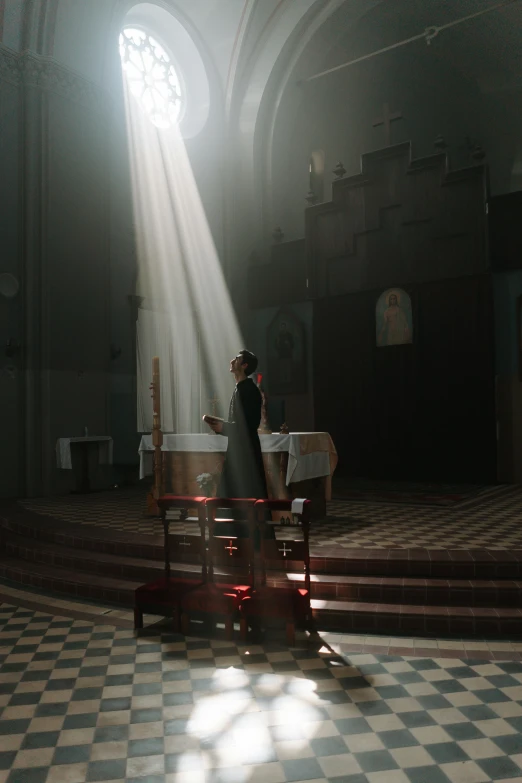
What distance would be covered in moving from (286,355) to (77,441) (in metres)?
5.38

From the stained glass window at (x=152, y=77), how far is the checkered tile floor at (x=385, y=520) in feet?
26.4

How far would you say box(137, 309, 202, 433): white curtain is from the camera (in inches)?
476

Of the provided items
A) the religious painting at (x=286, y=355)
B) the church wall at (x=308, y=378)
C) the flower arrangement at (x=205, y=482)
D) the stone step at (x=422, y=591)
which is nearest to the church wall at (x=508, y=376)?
the church wall at (x=308, y=378)

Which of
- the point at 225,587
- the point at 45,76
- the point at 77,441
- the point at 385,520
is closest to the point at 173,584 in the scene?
the point at 225,587

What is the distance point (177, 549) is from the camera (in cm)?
507

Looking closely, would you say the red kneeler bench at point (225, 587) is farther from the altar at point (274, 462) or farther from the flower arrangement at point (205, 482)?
the altar at point (274, 462)

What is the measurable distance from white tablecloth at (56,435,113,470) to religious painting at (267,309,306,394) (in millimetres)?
4517

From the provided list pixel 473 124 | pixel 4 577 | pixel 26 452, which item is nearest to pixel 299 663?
pixel 4 577

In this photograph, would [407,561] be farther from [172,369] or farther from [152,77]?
[152,77]

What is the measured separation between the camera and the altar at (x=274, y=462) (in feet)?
24.7

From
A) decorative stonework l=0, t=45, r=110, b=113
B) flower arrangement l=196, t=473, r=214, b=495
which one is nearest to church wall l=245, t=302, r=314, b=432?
decorative stonework l=0, t=45, r=110, b=113

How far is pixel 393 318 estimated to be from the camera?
12562mm

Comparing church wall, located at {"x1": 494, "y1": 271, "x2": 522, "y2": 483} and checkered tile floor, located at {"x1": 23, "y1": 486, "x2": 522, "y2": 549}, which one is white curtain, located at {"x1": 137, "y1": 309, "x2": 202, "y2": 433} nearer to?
checkered tile floor, located at {"x1": 23, "y1": 486, "x2": 522, "y2": 549}

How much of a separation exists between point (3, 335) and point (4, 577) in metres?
4.34
